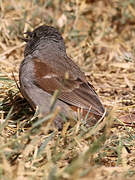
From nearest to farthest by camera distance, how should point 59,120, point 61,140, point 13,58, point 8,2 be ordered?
point 61,140, point 59,120, point 13,58, point 8,2

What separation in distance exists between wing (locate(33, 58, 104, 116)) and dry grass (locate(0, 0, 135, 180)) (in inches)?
11.0

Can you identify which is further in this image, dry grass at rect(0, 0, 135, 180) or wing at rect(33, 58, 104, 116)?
wing at rect(33, 58, 104, 116)

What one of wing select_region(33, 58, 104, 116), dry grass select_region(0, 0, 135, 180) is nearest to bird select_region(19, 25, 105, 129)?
wing select_region(33, 58, 104, 116)

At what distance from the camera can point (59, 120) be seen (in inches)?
177

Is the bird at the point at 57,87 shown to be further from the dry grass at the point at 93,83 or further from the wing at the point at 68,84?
the dry grass at the point at 93,83

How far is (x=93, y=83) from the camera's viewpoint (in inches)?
234

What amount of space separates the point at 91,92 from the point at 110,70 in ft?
6.31

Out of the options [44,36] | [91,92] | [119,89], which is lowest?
[119,89]

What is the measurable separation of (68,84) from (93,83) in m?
1.49

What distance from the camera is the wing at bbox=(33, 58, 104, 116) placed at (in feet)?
14.4

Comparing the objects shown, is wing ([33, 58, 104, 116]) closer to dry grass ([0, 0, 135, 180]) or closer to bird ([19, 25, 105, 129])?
bird ([19, 25, 105, 129])

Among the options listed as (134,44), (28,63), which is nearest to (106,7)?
(134,44)

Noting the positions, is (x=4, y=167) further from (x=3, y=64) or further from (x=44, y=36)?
(x=3, y=64)

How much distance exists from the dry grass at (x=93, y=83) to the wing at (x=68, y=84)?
278 millimetres
